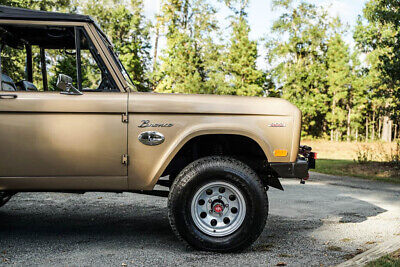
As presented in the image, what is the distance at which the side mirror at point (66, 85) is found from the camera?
12.1ft

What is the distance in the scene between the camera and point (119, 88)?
3953 millimetres

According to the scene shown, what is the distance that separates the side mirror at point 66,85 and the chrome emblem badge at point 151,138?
735mm

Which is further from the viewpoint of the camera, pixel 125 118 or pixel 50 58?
pixel 50 58

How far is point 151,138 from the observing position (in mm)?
3834

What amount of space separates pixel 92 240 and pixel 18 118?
1.51 m

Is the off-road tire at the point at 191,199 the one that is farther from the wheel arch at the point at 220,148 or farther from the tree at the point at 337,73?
the tree at the point at 337,73

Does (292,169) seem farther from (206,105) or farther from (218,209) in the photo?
(206,105)

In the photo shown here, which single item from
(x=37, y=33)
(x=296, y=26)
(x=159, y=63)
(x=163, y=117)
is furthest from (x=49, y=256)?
(x=296, y=26)

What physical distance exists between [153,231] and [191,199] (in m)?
1.15

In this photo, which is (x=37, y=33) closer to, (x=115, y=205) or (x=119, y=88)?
(x=119, y=88)

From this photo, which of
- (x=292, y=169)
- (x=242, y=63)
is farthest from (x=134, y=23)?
(x=292, y=169)

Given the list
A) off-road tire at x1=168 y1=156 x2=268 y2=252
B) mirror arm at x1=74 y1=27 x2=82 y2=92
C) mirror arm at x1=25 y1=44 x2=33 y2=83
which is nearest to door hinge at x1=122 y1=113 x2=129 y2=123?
mirror arm at x1=74 y1=27 x2=82 y2=92

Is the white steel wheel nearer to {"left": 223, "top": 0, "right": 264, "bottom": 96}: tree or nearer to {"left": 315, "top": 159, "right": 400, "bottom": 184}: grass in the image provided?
{"left": 315, "top": 159, "right": 400, "bottom": 184}: grass

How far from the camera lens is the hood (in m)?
3.85
